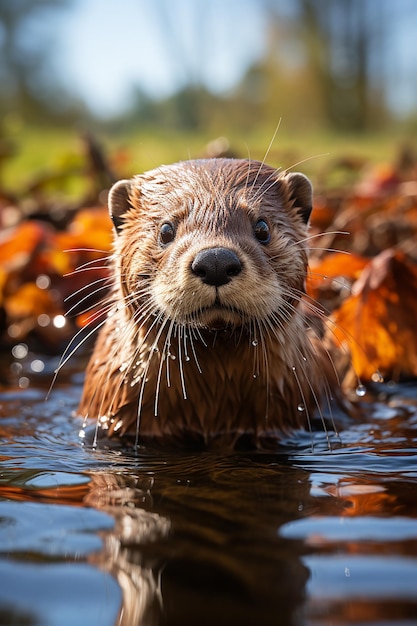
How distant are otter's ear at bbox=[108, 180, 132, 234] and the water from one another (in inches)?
30.5

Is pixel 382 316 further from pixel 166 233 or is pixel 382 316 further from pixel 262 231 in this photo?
pixel 166 233

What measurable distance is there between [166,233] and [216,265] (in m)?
0.42

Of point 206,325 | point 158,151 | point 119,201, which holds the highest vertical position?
point 158,151

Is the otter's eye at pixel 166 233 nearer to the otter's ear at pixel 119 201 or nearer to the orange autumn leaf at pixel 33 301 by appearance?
the otter's ear at pixel 119 201

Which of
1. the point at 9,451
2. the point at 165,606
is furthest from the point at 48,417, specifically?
the point at 165,606

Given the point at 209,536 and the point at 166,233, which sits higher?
the point at 166,233

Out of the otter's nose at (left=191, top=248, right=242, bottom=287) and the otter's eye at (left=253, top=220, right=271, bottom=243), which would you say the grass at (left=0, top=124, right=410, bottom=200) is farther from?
the otter's nose at (left=191, top=248, right=242, bottom=287)

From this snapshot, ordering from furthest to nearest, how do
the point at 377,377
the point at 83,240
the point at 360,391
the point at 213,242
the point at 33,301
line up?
the point at 33,301 → the point at 83,240 → the point at 377,377 → the point at 360,391 → the point at 213,242

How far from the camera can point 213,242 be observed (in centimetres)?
236

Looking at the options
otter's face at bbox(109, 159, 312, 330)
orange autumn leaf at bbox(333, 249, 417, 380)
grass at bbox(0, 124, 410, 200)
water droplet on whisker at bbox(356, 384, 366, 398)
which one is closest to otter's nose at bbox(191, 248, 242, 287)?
otter's face at bbox(109, 159, 312, 330)

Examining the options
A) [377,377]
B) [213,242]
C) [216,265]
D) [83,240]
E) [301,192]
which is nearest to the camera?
[216,265]

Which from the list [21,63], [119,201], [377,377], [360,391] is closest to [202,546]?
[119,201]

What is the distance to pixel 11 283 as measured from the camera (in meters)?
4.36

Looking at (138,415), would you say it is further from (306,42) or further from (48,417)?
(306,42)
